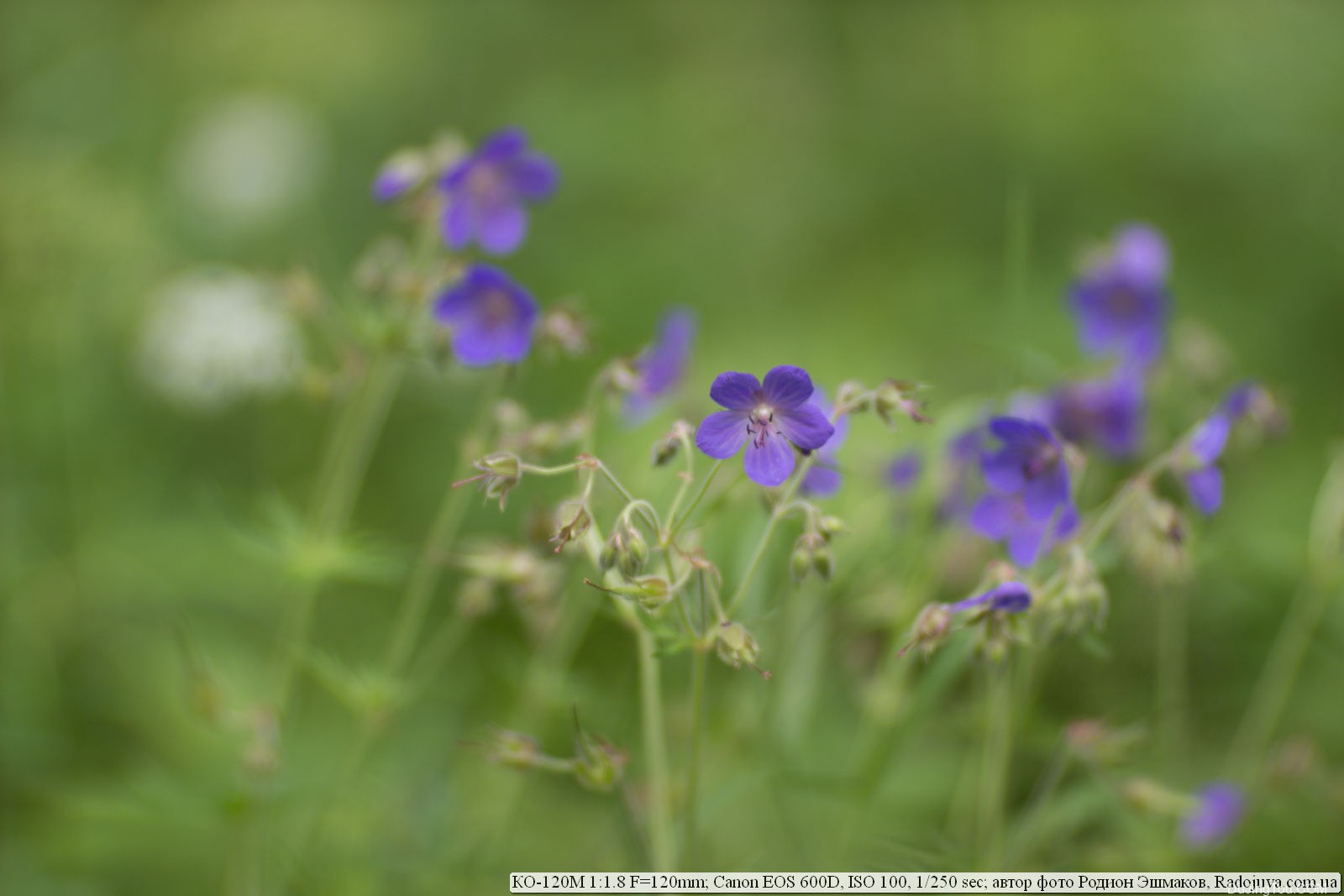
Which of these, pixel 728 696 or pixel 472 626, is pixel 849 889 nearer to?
pixel 728 696

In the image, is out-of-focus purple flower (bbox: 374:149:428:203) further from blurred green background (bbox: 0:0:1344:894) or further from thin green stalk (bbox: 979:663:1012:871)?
thin green stalk (bbox: 979:663:1012:871)

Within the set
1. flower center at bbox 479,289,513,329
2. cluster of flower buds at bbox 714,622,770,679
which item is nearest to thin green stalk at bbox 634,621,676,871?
cluster of flower buds at bbox 714,622,770,679

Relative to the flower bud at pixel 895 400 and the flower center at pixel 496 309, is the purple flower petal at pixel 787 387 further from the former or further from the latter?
the flower center at pixel 496 309

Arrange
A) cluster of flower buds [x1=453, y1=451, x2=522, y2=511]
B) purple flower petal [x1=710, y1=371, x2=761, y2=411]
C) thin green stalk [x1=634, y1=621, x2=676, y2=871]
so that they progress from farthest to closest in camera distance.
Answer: thin green stalk [x1=634, y1=621, x2=676, y2=871], cluster of flower buds [x1=453, y1=451, x2=522, y2=511], purple flower petal [x1=710, y1=371, x2=761, y2=411]

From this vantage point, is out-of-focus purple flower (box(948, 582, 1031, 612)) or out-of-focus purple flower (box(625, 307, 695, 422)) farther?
out-of-focus purple flower (box(625, 307, 695, 422))

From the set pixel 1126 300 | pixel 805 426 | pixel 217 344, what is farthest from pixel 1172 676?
pixel 217 344

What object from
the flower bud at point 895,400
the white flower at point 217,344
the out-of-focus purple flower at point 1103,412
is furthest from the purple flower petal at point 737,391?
the white flower at point 217,344
